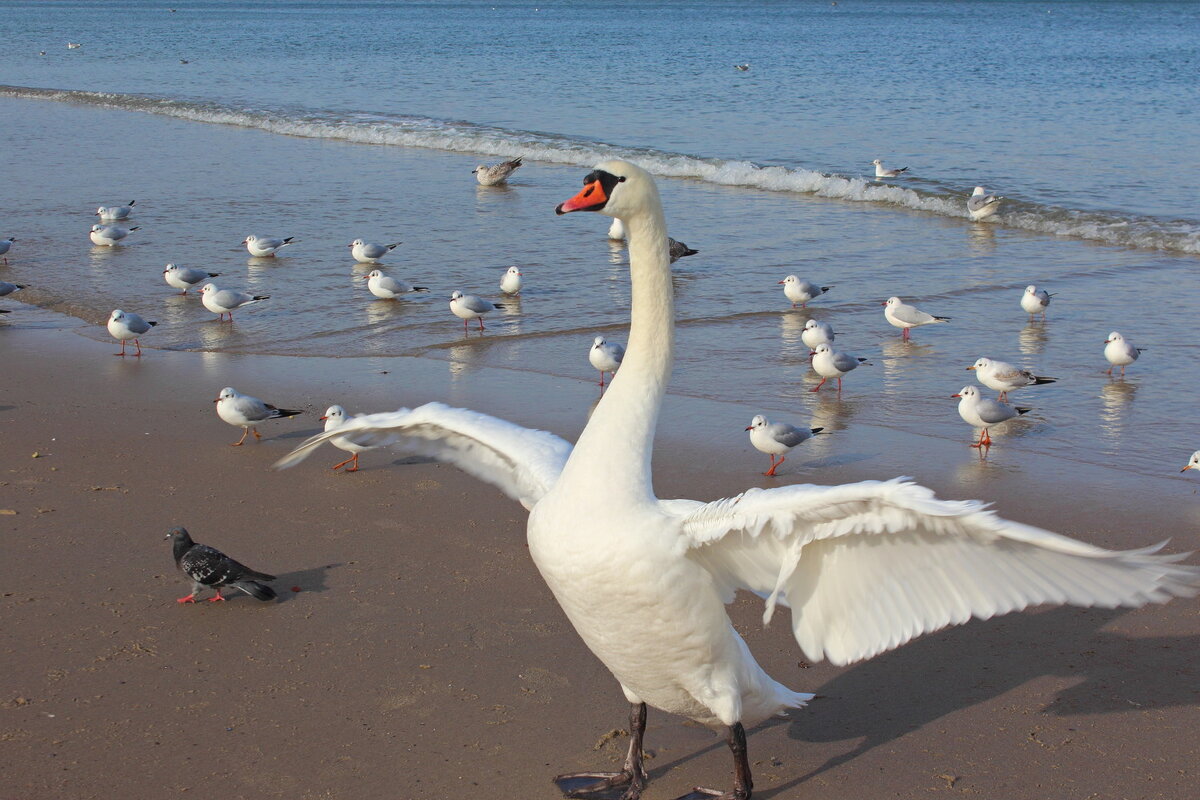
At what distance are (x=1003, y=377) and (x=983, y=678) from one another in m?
5.31

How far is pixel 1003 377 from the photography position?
10.5 meters

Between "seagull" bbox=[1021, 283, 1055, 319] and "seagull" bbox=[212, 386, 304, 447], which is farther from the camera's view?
"seagull" bbox=[1021, 283, 1055, 319]

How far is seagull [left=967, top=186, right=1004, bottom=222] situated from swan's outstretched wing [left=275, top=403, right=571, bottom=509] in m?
15.8

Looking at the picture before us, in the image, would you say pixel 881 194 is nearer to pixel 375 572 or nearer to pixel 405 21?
pixel 375 572

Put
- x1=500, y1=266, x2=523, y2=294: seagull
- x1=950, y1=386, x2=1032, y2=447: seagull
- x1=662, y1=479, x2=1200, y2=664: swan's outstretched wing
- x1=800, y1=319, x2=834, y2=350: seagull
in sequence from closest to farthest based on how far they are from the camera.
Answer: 1. x1=662, y1=479, x2=1200, y2=664: swan's outstretched wing
2. x1=950, y1=386, x2=1032, y2=447: seagull
3. x1=800, y1=319, x2=834, y2=350: seagull
4. x1=500, y1=266, x2=523, y2=294: seagull

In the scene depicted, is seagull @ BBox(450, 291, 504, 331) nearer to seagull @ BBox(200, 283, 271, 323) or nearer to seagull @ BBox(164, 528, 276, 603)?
seagull @ BBox(200, 283, 271, 323)

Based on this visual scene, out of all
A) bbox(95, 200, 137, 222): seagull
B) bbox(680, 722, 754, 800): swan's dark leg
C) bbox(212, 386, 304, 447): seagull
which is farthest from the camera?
bbox(95, 200, 137, 222): seagull

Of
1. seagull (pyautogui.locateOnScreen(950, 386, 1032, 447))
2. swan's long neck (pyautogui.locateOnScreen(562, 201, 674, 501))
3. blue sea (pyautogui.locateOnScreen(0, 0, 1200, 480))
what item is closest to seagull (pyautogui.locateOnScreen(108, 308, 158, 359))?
blue sea (pyautogui.locateOnScreen(0, 0, 1200, 480))

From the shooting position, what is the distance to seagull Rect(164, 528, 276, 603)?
6.22 metres

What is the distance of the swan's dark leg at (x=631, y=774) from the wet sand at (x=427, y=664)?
0.10 m

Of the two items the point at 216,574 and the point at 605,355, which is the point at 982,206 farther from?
the point at 216,574

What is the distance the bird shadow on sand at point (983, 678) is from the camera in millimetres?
5348

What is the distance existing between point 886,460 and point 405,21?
87.2m

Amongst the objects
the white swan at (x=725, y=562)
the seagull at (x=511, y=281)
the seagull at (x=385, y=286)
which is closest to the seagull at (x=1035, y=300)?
the seagull at (x=511, y=281)
